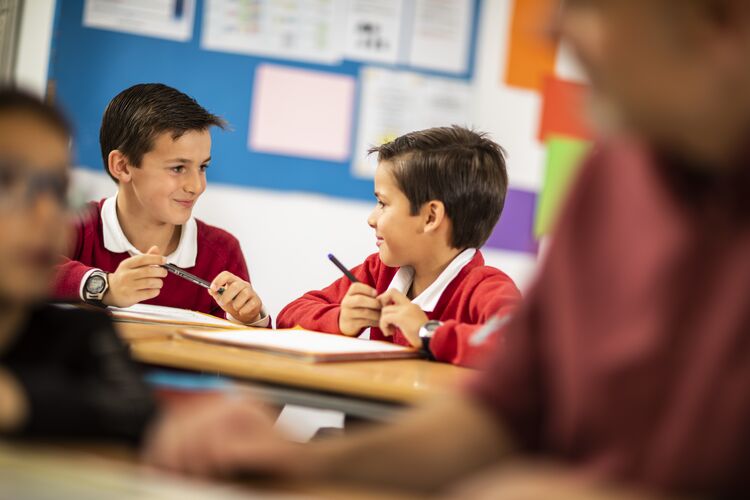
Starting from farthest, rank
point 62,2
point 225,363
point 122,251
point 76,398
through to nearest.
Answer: point 62,2
point 122,251
point 225,363
point 76,398

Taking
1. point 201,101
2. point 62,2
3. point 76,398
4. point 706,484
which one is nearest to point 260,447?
point 76,398

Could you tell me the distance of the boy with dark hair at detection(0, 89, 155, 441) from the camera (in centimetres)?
66

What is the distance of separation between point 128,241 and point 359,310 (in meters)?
0.80

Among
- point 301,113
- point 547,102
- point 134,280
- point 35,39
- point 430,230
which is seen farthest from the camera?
point 547,102

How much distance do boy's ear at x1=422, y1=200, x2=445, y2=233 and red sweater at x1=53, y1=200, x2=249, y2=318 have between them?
24.4 inches

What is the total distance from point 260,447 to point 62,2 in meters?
2.91

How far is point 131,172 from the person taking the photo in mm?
2484

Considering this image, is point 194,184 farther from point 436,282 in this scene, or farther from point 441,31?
point 441,31

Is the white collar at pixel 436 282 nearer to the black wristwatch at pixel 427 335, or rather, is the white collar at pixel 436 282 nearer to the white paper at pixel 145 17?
the black wristwatch at pixel 427 335

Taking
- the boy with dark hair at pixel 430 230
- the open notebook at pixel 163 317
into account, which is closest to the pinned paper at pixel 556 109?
the boy with dark hair at pixel 430 230

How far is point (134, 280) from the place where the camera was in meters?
1.96

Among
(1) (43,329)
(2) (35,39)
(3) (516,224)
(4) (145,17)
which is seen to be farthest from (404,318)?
(2) (35,39)

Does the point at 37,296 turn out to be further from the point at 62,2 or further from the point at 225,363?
the point at 62,2

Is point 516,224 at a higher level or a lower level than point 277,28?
lower
